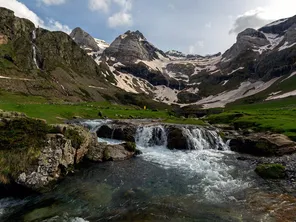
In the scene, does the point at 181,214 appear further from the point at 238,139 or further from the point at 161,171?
the point at 238,139

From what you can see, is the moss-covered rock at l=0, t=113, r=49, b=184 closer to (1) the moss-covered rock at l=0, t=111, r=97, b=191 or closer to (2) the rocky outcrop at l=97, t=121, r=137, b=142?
(1) the moss-covered rock at l=0, t=111, r=97, b=191

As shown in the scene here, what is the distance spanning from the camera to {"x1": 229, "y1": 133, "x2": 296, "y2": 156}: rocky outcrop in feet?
136

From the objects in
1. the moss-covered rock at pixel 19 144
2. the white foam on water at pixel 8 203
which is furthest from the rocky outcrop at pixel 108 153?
the white foam on water at pixel 8 203

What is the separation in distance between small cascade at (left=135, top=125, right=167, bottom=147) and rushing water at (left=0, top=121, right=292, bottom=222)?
10857mm

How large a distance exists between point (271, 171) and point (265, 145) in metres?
15.3

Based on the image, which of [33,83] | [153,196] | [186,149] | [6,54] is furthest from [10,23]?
[153,196]

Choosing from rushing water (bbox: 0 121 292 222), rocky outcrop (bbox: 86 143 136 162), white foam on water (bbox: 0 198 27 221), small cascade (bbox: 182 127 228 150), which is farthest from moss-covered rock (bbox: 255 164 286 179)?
white foam on water (bbox: 0 198 27 221)

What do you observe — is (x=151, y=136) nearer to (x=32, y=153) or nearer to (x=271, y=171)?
(x=271, y=171)

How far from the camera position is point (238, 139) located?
48281mm

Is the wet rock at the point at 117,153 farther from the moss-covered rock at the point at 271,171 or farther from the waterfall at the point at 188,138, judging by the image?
the moss-covered rock at the point at 271,171

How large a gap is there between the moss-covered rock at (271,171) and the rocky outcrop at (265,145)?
470 inches

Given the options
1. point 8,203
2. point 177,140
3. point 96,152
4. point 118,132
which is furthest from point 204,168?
point 118,132

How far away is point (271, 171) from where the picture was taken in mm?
29172

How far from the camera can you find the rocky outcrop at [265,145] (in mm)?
41469
